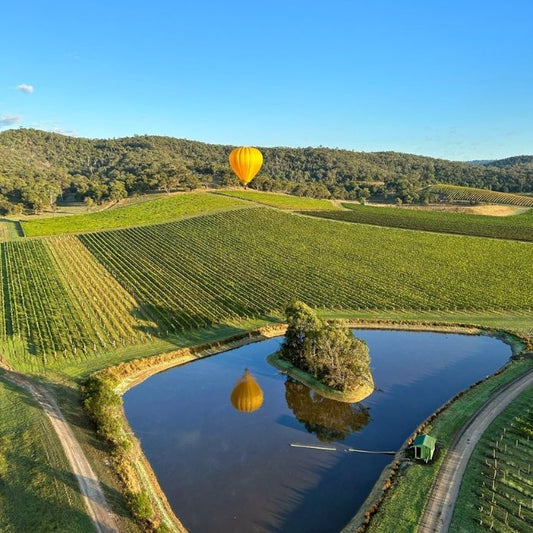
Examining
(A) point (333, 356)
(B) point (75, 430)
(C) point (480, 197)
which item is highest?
(C) point (480, 197)

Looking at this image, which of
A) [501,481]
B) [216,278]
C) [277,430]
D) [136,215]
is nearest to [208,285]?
[216,278]

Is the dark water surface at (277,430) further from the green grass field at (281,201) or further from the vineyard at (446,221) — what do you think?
the green grass field at (281,201)

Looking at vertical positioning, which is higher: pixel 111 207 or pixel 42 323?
pixel 111 207

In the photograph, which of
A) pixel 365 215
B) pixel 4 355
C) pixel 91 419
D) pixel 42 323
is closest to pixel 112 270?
pixel 42 323

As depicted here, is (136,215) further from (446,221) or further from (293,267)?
(446,221)

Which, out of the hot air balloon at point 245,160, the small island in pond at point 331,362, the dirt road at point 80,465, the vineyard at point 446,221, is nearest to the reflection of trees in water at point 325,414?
the small island in pond at point 331,362

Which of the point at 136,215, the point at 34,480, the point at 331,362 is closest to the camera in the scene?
the point at 34,480

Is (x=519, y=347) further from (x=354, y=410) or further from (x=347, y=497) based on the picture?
(x=347, y=497)
